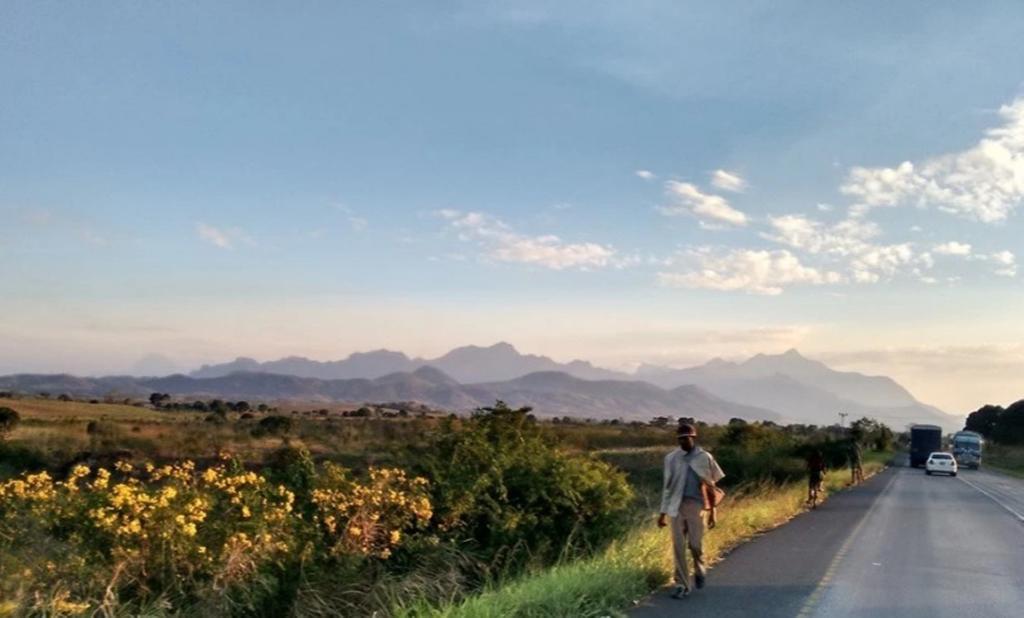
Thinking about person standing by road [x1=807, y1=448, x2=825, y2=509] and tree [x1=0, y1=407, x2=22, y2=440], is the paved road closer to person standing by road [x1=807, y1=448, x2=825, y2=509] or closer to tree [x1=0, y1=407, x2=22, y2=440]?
person standing by road [x1=807, y1=448, x2=825, y2=509]

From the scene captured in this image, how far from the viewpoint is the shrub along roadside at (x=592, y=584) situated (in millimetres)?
8977

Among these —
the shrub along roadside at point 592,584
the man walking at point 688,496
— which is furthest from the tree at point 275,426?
the man walking at point 688,496

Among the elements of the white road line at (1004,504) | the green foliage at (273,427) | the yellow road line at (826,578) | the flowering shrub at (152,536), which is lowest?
the green foliage at (273,427)

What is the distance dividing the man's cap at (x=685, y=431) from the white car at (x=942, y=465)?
169 ft

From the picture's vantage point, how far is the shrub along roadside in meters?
8.98

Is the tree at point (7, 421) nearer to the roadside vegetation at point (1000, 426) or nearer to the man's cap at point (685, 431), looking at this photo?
the man's cap at point (685, 431)

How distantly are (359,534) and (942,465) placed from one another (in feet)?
177

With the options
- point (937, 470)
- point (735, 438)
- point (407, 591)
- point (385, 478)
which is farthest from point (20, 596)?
point (937, 470)

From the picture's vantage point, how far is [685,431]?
38.8 ft

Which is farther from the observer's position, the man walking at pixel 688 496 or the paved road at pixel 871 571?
the man walking at pixel 688 496

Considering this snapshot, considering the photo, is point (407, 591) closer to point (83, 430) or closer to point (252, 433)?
point (83, 430)

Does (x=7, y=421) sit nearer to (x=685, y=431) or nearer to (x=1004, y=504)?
(x=1004, y=504)

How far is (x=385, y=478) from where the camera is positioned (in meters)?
12.5

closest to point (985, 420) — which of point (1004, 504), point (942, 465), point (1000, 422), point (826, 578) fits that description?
point (1000, 422)
